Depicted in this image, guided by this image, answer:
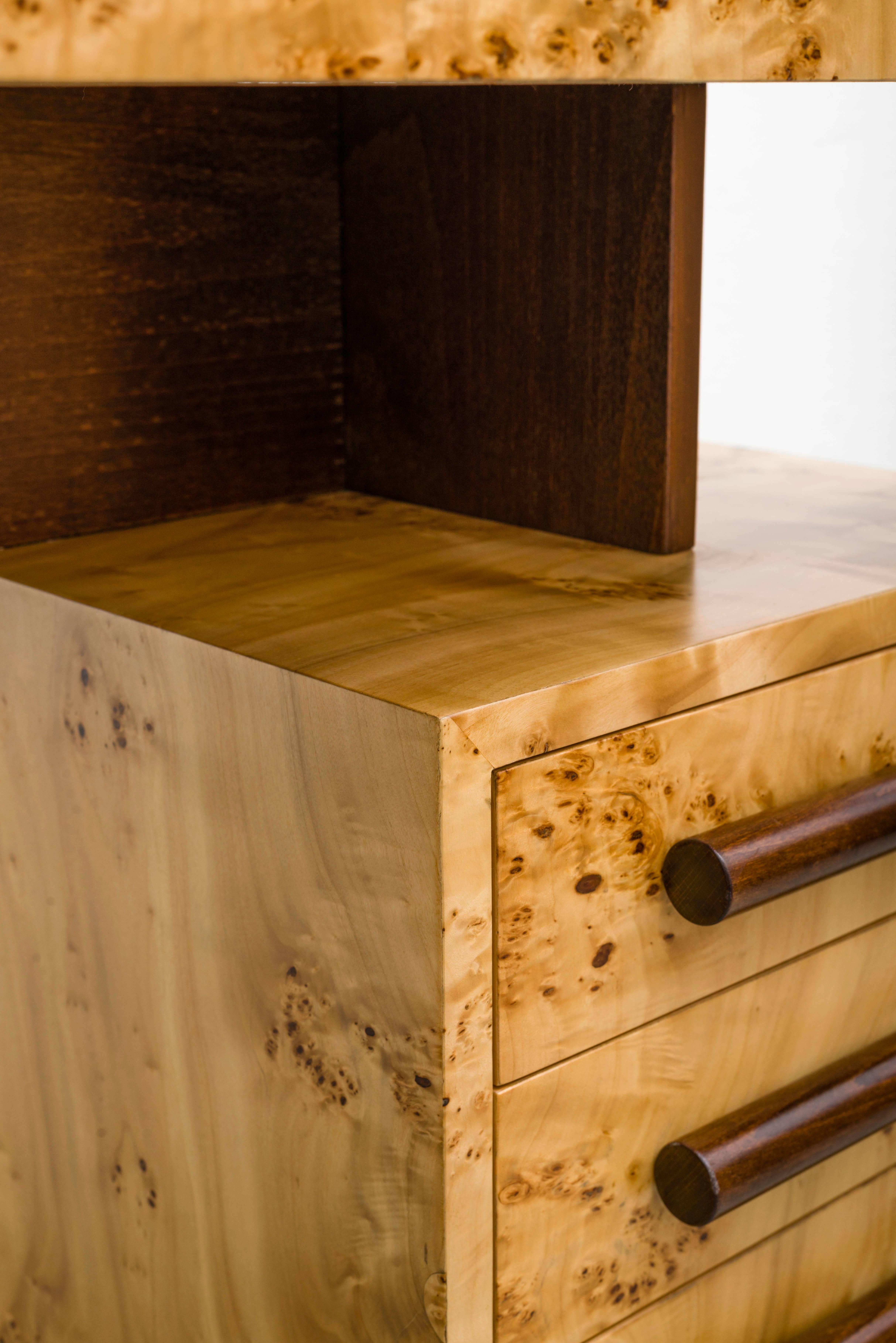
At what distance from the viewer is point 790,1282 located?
2.57ft

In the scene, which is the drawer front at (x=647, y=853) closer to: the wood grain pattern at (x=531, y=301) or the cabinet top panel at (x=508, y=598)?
the cabinet top panel at (x=508, y=598)

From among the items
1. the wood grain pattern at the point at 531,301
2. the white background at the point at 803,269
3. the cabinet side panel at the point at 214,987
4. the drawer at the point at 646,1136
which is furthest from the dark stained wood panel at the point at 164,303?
the white background at the point at 803,269

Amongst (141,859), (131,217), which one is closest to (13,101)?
(131,217)

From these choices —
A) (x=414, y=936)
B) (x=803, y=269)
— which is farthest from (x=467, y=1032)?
(x=803, y=269)

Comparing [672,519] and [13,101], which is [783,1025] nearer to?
[672,519]

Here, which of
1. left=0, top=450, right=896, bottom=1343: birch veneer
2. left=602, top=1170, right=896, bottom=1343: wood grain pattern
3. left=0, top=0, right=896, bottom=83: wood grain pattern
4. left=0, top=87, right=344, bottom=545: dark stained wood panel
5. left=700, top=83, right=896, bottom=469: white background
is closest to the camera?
left=0, top=0, right=896, bottom=83: wood grain pattern

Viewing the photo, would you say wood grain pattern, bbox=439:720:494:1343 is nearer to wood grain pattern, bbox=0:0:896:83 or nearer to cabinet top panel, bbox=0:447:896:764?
cabinet top panel, bbox=0:447:896:764

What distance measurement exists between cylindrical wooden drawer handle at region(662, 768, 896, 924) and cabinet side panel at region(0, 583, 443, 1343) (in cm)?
14

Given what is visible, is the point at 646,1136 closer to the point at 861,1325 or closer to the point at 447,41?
the point at 861,1325

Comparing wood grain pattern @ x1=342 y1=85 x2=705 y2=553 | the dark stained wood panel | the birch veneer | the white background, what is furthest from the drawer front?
the white background

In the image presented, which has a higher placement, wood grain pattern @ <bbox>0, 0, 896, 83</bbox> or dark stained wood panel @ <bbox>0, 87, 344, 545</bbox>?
wood grain pattern @ <bbox>0, 0, 896, 83</bbox>

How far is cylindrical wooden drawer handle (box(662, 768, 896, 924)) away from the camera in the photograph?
24.7 inches

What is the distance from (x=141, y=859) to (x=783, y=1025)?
347mm

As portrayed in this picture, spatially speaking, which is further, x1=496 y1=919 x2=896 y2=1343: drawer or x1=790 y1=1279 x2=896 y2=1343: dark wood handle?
x1=790 y1=1279 x2=896 y2=1343: dark wood handle
